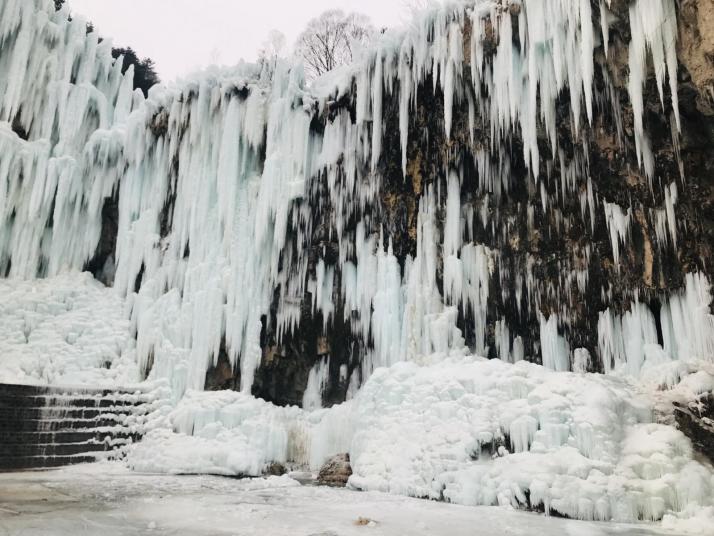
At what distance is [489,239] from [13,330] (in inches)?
447

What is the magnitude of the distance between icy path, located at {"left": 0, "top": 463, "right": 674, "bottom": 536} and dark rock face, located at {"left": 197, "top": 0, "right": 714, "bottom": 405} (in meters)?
4.49

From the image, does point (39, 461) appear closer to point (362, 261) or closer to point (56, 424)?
point (56, 424)

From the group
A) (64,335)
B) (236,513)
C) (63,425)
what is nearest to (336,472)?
(236,513)

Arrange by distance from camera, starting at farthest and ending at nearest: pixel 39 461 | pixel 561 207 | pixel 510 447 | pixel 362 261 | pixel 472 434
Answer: pixel 362 261 → pixel 561 207 → pixel 39 461 → pixel 472 434 → pixel 510 447

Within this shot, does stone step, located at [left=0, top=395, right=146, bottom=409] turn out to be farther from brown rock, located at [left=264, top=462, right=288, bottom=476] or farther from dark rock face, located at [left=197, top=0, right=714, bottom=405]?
brown rock, located at [left=264, top=462, right=288, bottom=476]

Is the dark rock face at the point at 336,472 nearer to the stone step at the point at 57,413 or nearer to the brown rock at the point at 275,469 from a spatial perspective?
the brown rock at the point at 275,469

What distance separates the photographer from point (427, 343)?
9.95 meters

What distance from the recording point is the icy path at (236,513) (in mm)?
4374

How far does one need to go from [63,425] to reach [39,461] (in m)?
0.81

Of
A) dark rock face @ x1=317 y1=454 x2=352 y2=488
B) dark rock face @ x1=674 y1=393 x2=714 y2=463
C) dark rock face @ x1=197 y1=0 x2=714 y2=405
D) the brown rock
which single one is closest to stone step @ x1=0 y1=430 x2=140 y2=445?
dark rock face @ x1=197 y1=0 x2=714 y2=405

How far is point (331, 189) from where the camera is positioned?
11547 mm

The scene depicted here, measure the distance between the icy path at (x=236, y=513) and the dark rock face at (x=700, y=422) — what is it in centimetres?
170

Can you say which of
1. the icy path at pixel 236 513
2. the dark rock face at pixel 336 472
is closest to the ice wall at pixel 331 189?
the dark rock face at pixel 336 472

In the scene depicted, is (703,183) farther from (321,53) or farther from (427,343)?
(321,53)
